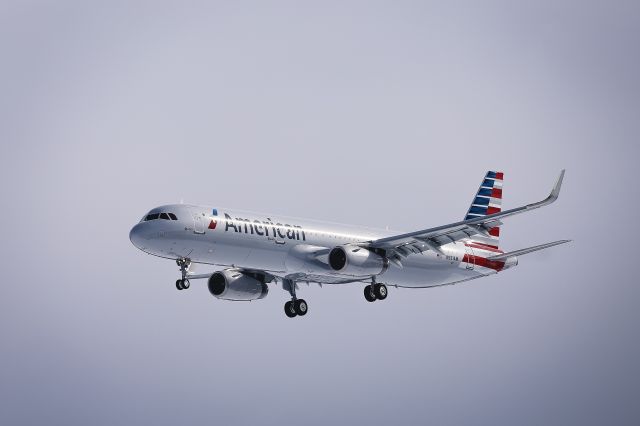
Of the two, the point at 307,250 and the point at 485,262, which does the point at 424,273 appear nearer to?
the point at 485,262

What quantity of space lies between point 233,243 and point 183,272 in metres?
3.53

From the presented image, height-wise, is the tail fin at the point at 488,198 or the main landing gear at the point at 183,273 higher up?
the tail fin at the point at 488,198

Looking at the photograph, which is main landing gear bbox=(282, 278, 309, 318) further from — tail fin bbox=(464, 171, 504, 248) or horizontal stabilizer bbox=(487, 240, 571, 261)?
tail fin bbox=(464, 171, 504, 248)

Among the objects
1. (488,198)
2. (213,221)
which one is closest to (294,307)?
(213,221)

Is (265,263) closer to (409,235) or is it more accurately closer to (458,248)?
(409,235)

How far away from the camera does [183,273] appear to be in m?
62.9

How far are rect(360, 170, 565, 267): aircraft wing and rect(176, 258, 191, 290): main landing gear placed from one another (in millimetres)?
11863

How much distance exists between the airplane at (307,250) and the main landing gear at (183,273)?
2.4 inches

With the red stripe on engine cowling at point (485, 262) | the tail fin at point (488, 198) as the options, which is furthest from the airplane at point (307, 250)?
the tail fin at point (488, 198)

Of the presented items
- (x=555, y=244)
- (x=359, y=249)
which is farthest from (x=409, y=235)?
(x=555, y=244)

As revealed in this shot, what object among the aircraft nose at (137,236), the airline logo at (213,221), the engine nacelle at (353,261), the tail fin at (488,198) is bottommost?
the engine nacelle at (353,261)

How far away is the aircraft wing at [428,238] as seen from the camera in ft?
213

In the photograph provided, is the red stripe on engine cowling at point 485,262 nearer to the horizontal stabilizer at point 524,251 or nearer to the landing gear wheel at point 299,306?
the horizontal stabilizer at point 524,251

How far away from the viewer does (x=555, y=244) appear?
65812 millimetres
